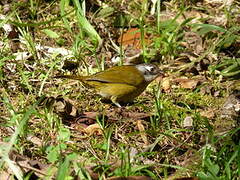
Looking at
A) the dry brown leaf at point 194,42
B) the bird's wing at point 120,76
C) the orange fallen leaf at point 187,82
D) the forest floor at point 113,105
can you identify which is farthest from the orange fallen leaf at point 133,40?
the bird's wing at point 120,76

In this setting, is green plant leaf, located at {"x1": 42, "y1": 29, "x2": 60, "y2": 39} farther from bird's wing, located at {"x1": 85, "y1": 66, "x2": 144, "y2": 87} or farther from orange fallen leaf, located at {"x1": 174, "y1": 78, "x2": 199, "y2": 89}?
orange fallen leaf, located at {"x1": 174, "y1": 78, "x2": 199, "y2": 89}

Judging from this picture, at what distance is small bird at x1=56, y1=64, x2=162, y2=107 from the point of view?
6211mm

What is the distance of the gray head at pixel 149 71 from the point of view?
6398 millimetres

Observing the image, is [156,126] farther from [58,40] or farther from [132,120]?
[58,40]

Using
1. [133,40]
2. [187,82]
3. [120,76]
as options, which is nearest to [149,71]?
[120,76]

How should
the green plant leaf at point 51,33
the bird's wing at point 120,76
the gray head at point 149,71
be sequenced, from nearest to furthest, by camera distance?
the bird's wing at point 120,76 < the gray head at point 149,71 < the green plant leaf at point 51,33

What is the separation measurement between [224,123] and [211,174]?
1.14 metres

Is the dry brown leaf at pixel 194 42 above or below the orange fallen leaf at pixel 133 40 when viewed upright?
below

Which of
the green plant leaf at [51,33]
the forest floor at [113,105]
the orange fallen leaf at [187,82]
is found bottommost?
the orange fallen leaf at [187,82]

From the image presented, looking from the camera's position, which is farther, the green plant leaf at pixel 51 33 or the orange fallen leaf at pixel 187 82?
the green plant leaf at pixel 51 33

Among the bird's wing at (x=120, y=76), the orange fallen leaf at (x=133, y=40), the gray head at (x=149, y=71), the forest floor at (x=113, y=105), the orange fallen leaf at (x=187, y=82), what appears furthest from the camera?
the orange fallen leaf at (x=133, y=40)

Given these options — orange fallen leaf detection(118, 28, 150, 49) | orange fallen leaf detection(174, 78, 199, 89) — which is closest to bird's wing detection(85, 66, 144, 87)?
orange fallen leaf detection(174, 78, 199, 89)

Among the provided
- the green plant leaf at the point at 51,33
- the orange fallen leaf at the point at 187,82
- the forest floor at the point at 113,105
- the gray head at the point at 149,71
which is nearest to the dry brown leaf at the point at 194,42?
the forest floor at the point at 113,105

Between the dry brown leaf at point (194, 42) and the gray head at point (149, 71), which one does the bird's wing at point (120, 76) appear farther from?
the dry brown leaf at point (194, 42)
